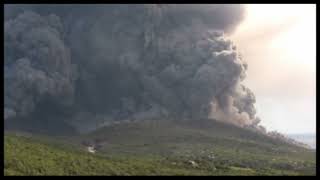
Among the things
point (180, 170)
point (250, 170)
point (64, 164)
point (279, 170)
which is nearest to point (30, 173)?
point (64, 164)

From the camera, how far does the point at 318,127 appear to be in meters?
138

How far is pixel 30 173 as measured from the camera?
134375 mm

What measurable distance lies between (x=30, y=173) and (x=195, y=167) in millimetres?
53658

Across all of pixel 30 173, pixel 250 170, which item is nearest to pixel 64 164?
pixel 30 173

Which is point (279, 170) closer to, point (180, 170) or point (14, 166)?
point (180, 170)

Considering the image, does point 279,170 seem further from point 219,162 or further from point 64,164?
point 64,164
